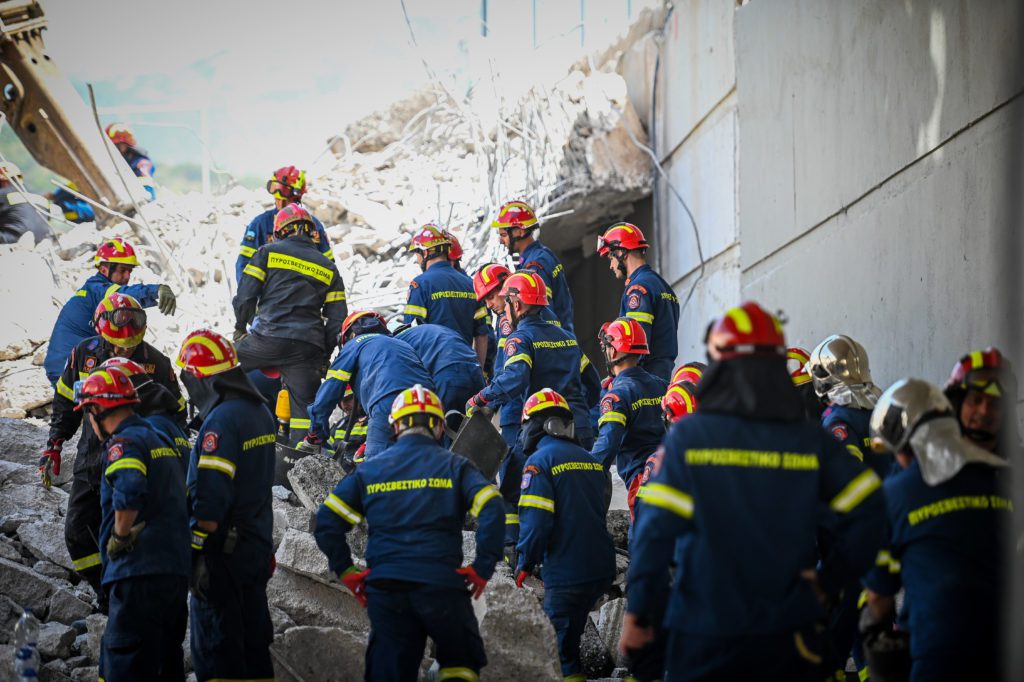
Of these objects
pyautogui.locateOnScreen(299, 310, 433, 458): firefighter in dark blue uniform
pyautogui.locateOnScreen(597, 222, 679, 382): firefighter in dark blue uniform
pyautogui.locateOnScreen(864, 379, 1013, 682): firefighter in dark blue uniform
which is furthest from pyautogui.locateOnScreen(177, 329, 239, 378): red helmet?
pyautogui.locateOnScreen(864, 379, 1013, 682): firefighter in dark blue uniform

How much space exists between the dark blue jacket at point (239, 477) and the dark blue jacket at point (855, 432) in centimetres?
295

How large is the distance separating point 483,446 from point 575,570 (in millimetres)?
1408

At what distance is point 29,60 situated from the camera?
13.6 metres

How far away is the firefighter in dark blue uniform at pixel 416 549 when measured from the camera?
5.59 meters

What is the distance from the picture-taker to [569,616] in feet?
22.8

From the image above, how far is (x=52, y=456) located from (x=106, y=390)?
99.3 inches

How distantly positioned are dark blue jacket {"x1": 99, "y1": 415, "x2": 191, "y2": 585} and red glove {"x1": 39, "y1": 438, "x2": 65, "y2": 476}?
230 cm

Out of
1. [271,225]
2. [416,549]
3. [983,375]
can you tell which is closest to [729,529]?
[983,375]

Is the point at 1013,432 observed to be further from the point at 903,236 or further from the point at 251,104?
the point at 251,104

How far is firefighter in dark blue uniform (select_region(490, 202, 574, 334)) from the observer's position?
966 centimetres

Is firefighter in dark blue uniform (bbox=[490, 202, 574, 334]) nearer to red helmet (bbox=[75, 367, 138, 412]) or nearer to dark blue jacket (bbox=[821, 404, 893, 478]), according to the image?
dark blue jacket (bbox=[821, 404, 893, 478])

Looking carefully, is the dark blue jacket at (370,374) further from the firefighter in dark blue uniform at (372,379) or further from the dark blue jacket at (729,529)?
the dark blue jacket at (729,529)

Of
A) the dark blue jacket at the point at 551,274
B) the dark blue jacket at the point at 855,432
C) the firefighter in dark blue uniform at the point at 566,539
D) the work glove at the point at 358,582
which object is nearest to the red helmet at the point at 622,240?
the dark blue jacket at the point at 551,274

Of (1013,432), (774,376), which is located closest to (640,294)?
(1013,432)
